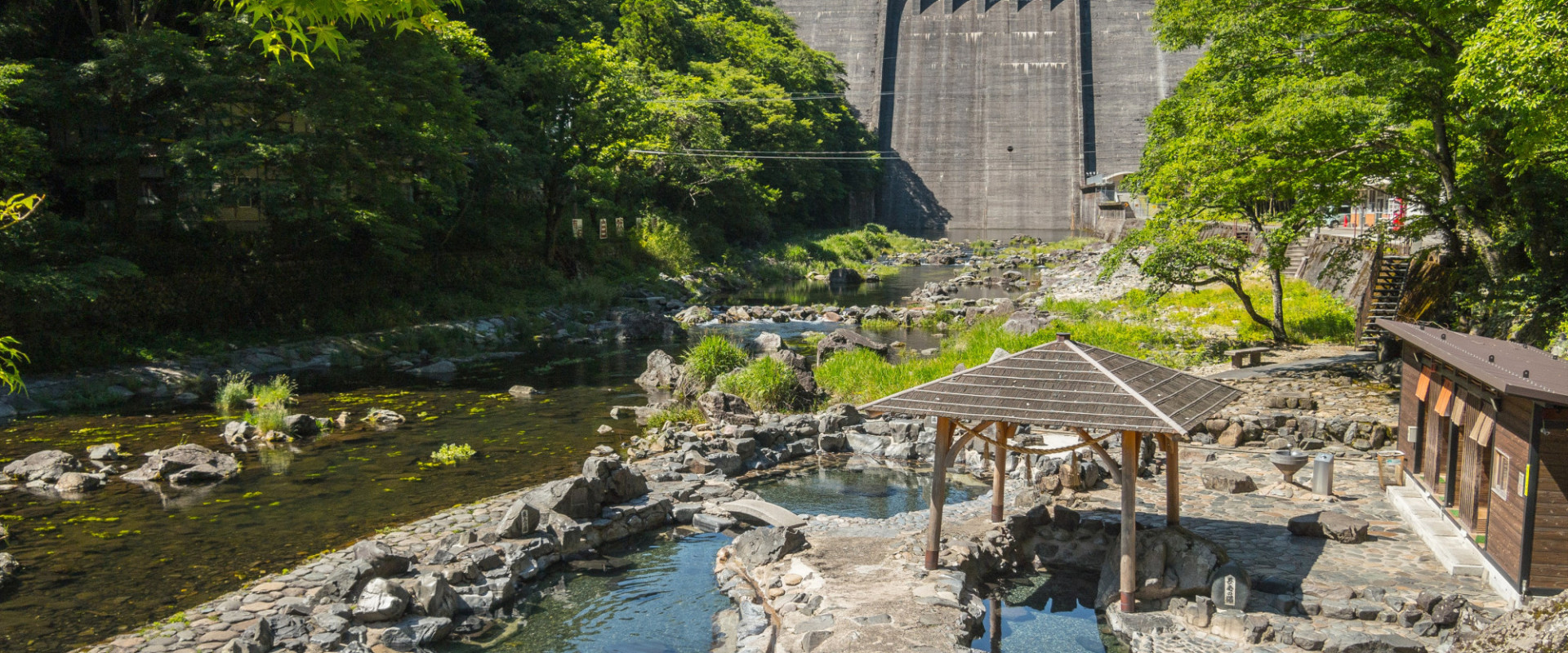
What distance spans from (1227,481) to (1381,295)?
40.7ft

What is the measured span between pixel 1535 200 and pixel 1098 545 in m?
11.9

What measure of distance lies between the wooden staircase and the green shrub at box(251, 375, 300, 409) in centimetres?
2346

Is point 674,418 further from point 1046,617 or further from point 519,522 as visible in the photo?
point 1046,617

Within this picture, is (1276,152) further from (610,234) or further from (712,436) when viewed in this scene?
(610,234)

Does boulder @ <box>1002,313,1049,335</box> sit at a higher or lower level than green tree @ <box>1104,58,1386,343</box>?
lower

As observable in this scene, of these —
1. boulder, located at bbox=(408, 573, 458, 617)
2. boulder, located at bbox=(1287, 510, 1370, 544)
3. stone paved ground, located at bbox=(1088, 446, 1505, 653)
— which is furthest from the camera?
boulder, located at bbox=(1287, 510, 1370, 544)

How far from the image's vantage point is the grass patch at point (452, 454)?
1684 centimetres

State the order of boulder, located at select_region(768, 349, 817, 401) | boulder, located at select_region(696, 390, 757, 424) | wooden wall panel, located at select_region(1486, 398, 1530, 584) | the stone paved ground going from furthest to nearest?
boulder, located at select_region(768, 349, 817, 401), boulder, located at select_region(696, 390, 757, 424), the stone paved ground, wooden wall panel, located at select_region(1486, 398, 1530, 584)

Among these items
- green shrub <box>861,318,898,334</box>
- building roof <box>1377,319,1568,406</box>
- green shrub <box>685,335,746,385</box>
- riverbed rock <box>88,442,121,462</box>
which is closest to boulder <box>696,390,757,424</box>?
green shrub <box>685,335,746,385</box>

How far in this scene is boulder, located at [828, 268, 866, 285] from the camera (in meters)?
49.4

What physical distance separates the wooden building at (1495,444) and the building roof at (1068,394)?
249 cm

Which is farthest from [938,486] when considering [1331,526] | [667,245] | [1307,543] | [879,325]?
[667,245]

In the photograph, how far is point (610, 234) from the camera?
43594 mm

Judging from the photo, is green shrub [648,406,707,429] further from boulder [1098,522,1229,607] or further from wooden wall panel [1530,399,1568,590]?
wooden wall panel [1530,399,1568,590]
